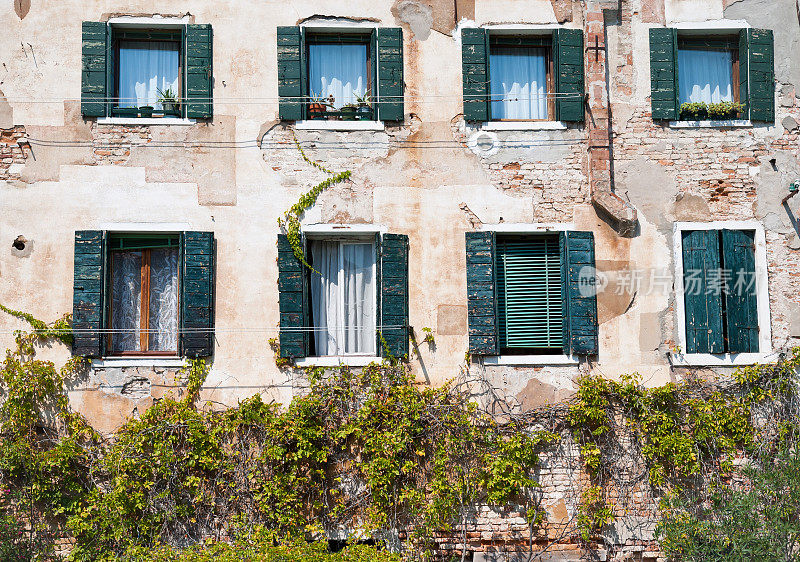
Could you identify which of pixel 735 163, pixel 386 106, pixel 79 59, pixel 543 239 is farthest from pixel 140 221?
pixel 735 163

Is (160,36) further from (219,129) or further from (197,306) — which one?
(197,306)

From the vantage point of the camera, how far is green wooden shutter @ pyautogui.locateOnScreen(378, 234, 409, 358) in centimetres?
1008

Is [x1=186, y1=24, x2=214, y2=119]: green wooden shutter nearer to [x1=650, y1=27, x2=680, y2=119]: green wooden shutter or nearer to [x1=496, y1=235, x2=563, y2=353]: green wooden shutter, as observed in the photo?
[x1=496, y1=235, x2=563, y2=353]: green wooden shutter

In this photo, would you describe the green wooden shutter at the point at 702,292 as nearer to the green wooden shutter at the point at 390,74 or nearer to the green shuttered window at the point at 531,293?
the green shuttered window at the point at 531,293

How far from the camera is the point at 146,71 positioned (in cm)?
1055

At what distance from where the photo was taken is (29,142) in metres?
10.1

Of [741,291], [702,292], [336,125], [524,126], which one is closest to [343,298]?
[336,125]

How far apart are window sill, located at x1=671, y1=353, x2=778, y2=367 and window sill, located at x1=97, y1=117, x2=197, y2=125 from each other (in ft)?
23.1

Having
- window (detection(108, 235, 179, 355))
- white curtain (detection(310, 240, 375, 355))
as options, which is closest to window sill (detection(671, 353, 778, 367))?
white curtain (detection(310, 240, 375, 355))

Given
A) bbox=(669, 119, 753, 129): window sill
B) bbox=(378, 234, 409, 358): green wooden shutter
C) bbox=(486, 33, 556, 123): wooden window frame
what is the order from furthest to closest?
bbox=(486, 33, 556, 123): wooden window frame
bbox=(669, 119, 753, 129): window sill
bbox=(378, 234, 409, 358): green wooden shutter

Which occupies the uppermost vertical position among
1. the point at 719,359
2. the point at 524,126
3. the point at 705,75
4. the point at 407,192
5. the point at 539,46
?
the point at 539,46

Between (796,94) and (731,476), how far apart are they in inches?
206

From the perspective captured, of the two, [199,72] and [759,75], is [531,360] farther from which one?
[199,72]

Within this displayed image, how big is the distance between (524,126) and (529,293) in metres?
2.24
